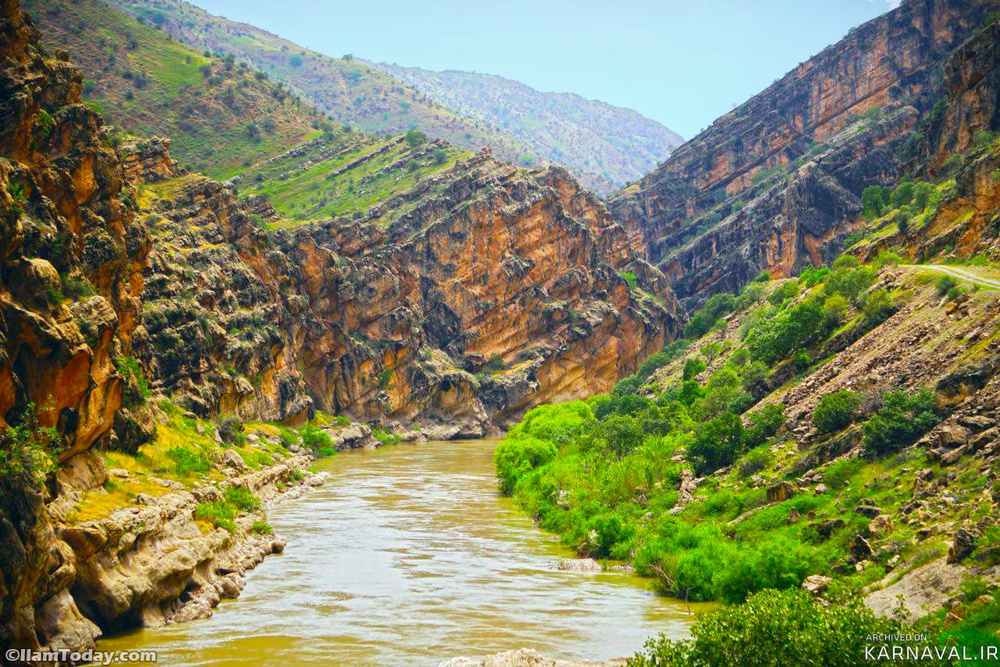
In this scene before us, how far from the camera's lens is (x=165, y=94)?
602 feet

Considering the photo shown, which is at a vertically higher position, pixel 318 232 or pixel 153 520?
pixel 318 232

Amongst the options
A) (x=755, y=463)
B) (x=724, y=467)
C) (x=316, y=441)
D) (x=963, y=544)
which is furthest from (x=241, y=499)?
(x=316, y=441)

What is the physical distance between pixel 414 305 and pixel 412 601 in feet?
362

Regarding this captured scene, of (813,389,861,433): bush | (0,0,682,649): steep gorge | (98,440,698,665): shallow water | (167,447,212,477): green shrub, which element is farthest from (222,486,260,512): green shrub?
(813,389,861,433): bush

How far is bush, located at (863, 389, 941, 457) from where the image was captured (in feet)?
134

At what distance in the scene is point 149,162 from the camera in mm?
102875

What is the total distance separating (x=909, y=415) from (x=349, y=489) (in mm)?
48978

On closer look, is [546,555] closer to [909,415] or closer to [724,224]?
[909,415]

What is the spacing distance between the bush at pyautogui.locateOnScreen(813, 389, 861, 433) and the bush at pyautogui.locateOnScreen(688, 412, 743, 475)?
760 cm

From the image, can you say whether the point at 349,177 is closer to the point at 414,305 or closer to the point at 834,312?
the point at 414,305

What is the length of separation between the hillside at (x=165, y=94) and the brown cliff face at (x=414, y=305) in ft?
147

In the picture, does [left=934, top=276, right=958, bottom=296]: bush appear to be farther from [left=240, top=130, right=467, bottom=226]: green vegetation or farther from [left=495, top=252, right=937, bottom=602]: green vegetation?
[left=240, top=130, right=467, bottom=226]: green vegetation

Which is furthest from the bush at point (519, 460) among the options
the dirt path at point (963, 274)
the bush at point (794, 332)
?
the dirt path at point (963, 274)

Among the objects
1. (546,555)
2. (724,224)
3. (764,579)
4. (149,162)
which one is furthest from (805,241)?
(764,579)
